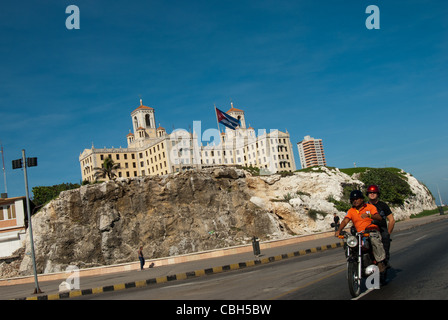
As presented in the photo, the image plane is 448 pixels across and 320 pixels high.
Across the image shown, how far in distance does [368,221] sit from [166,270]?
1684 cm

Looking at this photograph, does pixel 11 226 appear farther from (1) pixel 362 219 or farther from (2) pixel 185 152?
(2) pixel 185 152

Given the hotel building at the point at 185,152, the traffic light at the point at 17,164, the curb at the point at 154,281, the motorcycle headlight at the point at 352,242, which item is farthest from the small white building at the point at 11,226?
the hotel building at the point at 185,152

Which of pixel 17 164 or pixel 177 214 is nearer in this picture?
pixel 17 164

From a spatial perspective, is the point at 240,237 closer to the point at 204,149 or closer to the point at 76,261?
the point at 76,261

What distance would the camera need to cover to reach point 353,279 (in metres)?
7.70

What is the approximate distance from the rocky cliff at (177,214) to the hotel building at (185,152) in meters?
48.6

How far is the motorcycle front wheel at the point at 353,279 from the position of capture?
763 centimetres

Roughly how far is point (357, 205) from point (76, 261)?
4758 cm

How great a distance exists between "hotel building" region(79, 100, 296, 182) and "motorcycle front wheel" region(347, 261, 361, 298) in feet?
319

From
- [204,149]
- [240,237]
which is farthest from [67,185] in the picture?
Answer: [240,237]

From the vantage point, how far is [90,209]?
178 feet

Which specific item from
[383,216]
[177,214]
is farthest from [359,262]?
[177,214]

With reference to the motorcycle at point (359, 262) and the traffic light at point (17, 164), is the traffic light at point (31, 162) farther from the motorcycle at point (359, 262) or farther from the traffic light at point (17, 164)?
the motorcycle at point (359, 262)
